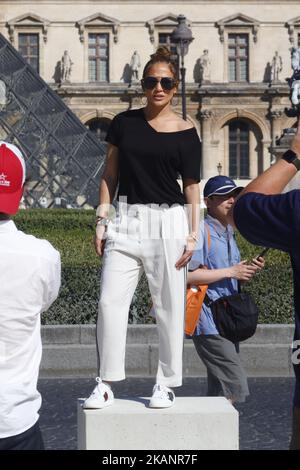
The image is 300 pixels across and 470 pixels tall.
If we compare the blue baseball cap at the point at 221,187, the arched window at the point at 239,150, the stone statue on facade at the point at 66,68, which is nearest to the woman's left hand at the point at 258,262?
the blue baseball cap at the point at 221,187

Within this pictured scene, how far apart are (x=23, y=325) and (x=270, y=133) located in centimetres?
4905

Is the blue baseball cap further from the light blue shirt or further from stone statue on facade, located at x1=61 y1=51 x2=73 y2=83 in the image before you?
stone statue on facade, located at x1=61 y1=51 x2=73 y2=83

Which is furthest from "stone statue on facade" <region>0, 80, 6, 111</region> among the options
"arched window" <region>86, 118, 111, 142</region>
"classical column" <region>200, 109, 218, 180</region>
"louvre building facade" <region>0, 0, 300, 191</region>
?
"arched window" <region>86, 118, 111, 142</region>

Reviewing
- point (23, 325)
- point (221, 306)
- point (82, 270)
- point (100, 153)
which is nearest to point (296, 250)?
point (23, 325)

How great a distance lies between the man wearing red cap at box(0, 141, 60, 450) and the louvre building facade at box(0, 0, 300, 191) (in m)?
48.0

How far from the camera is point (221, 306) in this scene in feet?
20.0

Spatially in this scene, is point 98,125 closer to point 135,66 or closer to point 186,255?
point 135,66

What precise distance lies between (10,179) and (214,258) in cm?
279

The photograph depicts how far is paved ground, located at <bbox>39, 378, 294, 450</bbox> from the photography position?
6238 millimetres

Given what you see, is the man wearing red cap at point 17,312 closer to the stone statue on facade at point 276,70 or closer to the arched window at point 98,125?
the stone statue on facade at point 276,70

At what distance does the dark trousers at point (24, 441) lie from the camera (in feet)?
11.3

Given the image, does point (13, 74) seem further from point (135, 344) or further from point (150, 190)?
point (150, 190)

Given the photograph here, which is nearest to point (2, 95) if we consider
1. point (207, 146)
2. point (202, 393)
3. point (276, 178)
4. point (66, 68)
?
point (66, 68)

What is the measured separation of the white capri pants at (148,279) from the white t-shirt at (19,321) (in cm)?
147
